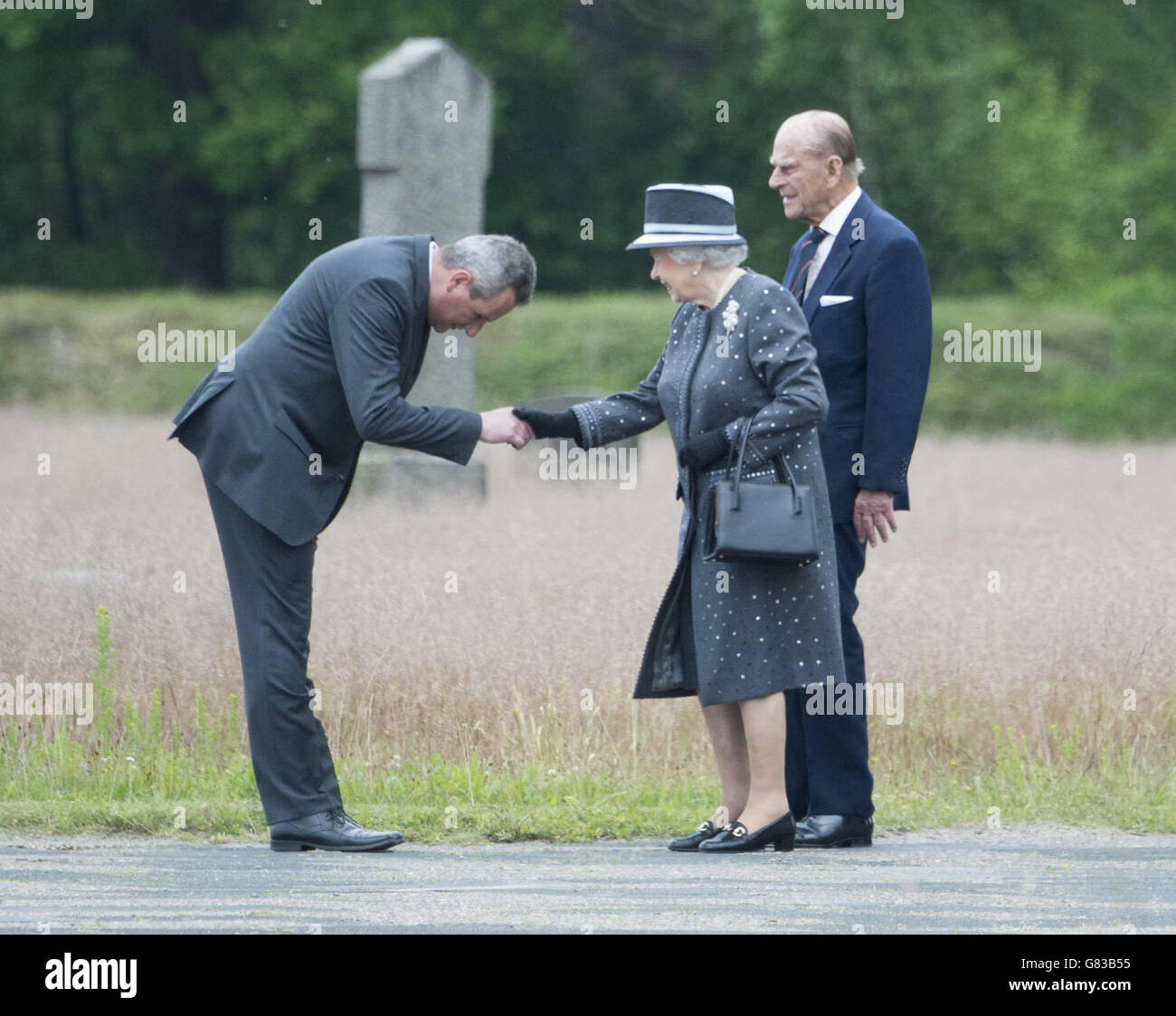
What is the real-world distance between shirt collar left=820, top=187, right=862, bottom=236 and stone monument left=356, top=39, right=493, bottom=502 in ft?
23.4

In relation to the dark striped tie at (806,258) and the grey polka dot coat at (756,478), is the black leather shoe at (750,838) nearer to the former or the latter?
the grey polka dot coat at (756,478)

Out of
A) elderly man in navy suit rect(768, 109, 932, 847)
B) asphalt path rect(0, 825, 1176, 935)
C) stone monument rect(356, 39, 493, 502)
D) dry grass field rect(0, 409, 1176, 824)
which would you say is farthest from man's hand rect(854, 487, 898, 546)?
stone monument rect(356, 39, 493, 502)

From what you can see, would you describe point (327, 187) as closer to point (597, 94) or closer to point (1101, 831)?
point (597, 94)

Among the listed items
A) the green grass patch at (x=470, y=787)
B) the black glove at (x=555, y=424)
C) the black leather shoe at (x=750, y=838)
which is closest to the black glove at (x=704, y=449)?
the black glove at (x=555, y=424)

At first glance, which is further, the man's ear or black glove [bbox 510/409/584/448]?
black glove [bbox 510/409/584/448]

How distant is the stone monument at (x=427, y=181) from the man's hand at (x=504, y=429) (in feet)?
23.3

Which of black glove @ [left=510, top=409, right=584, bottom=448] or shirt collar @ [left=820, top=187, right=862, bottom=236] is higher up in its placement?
shirt collar @ [left=820, top=187, right=862, bottom=236]

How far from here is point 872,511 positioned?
5645mm

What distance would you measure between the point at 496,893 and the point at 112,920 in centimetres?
94

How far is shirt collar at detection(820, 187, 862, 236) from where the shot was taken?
226 inches

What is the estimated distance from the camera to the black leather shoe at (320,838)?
17.8 ft

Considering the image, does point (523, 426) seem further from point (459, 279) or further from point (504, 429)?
point (459, 279)

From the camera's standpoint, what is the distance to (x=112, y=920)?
4.45m

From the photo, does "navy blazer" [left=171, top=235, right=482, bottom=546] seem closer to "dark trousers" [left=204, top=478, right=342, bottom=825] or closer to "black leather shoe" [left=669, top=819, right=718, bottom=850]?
"dark trousers" [left=204, top=478, right=342, bottom=825]
